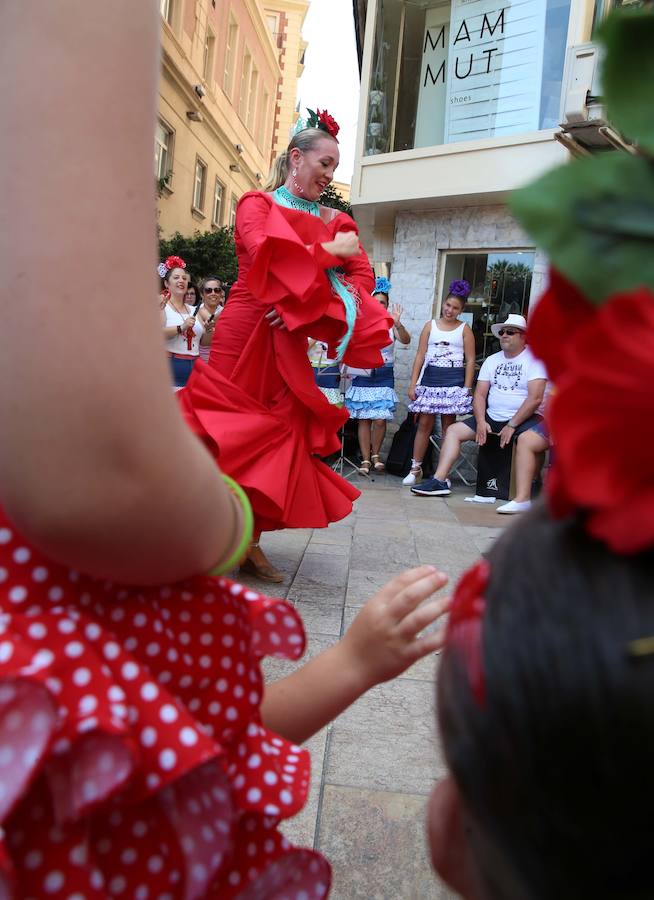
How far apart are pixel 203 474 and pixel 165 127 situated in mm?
21421

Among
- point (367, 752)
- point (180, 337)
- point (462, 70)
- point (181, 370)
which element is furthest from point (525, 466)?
point (462, 70)

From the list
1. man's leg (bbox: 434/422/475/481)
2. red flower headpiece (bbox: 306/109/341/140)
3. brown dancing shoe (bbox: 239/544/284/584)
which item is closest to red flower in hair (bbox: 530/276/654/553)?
brown dancing shoe (bbox: 239/544/284/584)

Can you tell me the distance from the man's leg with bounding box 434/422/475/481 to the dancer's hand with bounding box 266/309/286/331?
414 centimetres

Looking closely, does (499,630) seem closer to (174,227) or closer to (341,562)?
(341,562)

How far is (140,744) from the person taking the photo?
61 cm

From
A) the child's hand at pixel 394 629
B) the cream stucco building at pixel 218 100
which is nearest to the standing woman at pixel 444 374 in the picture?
the child's hand at pixel 394 629

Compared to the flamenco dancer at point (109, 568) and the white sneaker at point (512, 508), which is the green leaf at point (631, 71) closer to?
the flamenco dancer at point (109, 568)

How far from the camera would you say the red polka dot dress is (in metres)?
0.56

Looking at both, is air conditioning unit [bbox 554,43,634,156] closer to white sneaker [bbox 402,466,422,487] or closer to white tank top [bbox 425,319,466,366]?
white tank top [bbox 425,319,466,366]

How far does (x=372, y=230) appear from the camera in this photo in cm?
1098

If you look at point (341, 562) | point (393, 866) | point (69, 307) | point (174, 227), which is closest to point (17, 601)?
point (69, 307)

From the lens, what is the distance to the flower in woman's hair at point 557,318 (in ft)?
1.57

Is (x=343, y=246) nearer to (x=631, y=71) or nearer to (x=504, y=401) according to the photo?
(x=631, y=71)

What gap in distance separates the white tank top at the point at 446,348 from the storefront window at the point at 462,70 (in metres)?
2.75
